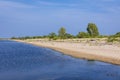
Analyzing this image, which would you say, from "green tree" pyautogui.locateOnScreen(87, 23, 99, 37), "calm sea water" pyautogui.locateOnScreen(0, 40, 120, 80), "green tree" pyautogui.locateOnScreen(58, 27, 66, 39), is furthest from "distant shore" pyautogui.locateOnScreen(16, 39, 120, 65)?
→ "green tree" pyautogui.locateOnScreen(58, 27, 66, 39)

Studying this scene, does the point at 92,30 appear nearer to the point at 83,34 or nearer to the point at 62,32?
the point at 83,34

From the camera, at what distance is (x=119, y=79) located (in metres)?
20.1

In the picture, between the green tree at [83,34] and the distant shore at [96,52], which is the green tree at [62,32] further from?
the distant shore at [96,52]

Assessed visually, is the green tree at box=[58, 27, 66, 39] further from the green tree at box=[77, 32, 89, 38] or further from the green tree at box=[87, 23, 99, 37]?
the green tree at box=[87, 23, 99, 37]

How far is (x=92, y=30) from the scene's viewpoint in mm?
153750

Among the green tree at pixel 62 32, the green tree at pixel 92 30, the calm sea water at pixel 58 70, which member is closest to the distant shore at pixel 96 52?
the calm sea water at pixel 58 70

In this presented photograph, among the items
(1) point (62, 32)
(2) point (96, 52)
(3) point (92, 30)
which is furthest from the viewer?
(1) point (62, 32)

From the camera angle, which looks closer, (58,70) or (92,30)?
(58,70)

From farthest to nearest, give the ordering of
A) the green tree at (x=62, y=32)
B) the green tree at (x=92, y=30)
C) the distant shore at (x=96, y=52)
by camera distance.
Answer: the green tree at (x=62, y=32), the green tree at (x=92, y=30), the distant shore at (x=96, y=52)

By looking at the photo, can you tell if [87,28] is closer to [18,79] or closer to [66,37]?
[66,37]

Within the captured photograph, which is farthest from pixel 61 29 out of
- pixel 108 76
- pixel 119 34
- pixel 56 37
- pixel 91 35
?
pixel 108 76

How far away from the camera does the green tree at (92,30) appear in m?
152

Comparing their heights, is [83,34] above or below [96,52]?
above

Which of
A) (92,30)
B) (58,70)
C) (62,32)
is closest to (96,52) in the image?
(58,70)
